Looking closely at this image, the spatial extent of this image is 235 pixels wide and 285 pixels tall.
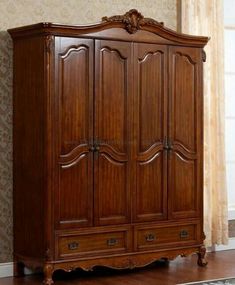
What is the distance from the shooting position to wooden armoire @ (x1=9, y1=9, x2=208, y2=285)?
210 inches

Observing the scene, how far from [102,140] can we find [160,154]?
0.57 metres

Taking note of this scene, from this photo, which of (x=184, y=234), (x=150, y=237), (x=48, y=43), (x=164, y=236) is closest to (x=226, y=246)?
(x=184, y=234)

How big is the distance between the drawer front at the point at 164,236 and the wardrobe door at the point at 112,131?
0.68 ft

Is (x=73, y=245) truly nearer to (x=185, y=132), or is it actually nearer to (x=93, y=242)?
(x=93, y=242)

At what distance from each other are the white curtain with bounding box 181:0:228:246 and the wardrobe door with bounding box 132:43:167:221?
0.82 metres

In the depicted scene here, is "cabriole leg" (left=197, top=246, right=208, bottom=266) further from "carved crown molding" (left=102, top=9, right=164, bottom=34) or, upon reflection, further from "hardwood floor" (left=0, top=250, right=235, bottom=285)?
"carved crown molding" (left=102, top=9, right=164, bottom=34)

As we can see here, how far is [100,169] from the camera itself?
5520mm

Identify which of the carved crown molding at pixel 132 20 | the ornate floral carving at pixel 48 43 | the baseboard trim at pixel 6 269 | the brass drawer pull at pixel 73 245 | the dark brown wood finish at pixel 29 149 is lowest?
the baseboard trim at pixel 6 269

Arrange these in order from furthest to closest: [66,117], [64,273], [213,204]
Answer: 1. [213,204]
2. [64,273]
3. [66,117]

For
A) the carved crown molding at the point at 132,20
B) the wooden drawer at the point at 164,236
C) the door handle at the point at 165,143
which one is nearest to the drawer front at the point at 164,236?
the wooden drawer at the point at 164,236

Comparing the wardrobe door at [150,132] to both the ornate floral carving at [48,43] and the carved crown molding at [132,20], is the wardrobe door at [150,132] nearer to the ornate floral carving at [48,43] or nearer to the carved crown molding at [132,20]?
the carved crown molding at [132,20]

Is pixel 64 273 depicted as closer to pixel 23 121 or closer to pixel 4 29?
pixel 23 121

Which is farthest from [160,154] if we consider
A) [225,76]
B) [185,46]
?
[225,76]

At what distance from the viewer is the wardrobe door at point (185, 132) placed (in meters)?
5.89
